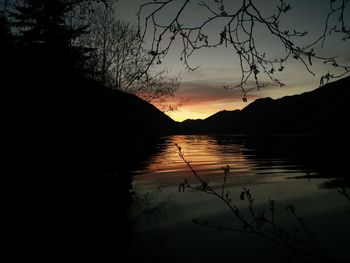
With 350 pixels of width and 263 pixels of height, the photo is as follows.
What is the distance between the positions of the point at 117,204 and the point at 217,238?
4.42 m

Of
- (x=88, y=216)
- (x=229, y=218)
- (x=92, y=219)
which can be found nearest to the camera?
(x=92, y=219)

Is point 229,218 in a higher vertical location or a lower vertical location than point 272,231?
lower

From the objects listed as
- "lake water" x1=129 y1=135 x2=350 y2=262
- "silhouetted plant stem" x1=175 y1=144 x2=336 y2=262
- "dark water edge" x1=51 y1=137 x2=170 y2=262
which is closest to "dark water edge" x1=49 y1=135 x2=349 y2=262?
"dark water edge" x1=51 y1=137 x2=170 y2=262

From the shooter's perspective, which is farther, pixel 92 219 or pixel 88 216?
pixel 88 216

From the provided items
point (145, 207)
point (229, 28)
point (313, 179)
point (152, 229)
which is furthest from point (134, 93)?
point (229, 28)

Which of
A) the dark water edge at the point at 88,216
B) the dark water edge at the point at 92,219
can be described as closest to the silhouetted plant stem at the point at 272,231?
the dark water edge at the point at 92,219

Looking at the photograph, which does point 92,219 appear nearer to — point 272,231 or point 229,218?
point 229,218

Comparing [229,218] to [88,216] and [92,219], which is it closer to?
[92,219]

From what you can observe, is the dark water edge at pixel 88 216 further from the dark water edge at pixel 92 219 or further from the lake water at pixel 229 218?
the lake water at pixel 229 218

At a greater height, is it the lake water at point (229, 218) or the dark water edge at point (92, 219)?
the dark water edge at point (92, 219)

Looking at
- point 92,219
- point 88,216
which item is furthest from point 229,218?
point 88,216

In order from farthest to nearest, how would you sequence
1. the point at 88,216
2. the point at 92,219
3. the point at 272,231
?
the point at 88,216
the point at 92,219
the point at 272,231

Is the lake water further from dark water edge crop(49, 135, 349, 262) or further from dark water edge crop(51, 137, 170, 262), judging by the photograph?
dark water edge crop(51, 137, 170, 262)

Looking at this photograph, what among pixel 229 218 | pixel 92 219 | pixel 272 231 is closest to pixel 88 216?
pixel 92 219
